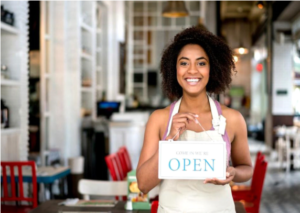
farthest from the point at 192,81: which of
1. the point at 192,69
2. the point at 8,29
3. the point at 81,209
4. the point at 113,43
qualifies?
the point at 113,43

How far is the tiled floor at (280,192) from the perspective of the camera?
252 inches

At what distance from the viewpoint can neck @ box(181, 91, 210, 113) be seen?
6.33 ft

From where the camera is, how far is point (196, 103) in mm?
1935

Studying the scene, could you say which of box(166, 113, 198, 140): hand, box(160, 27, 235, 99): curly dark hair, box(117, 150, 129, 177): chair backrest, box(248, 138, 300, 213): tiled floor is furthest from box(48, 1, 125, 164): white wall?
box(166, 113, 198, 140): hand

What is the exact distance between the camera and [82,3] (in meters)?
7.80

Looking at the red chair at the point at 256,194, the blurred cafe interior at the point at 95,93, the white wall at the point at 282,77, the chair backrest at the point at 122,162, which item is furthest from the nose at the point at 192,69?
the white wall at the point at 282,77

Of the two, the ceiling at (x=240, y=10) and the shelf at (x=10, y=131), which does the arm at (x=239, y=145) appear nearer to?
the shelf at (x=10, y=131)

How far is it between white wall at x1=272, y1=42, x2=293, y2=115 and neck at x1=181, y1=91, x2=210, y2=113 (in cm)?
1097

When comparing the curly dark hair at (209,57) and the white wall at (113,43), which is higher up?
the white wall at (113,43)

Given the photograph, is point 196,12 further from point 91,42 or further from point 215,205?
point 215,205

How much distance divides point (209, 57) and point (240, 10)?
17474mm

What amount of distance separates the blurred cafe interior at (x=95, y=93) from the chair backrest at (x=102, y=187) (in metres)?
0.01

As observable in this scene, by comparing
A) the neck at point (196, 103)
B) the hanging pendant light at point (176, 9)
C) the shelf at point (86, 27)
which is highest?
the hanging pendant light at point (176, 9)

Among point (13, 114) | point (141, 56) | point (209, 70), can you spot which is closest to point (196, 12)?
point (141, 56)
